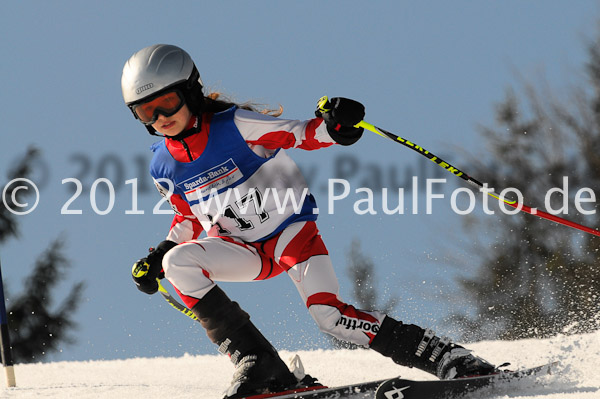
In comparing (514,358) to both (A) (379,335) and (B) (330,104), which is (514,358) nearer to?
(A) (379,335)

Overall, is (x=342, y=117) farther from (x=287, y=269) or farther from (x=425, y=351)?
(x=425, y=351)

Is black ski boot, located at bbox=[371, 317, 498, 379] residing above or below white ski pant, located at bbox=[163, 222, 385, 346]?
below

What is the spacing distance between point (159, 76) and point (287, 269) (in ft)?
4.24

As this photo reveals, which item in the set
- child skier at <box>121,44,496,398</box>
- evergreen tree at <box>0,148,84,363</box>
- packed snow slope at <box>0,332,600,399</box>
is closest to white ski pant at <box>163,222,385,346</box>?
child skier at <box>121,44,496,398</box>

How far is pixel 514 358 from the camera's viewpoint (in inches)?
212

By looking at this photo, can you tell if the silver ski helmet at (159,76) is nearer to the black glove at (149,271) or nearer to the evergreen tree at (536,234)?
the black glove at (149,271)

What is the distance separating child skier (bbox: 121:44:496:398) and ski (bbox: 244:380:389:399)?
0.36 ft

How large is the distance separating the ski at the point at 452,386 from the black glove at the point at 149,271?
4.91 ft

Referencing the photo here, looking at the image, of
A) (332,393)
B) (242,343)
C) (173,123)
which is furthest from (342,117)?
(332,393)

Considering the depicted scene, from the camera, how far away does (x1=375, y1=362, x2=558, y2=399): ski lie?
11.8ft

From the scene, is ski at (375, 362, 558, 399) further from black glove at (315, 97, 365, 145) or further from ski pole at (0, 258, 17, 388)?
ski pole at (0, 258, 17, 388)

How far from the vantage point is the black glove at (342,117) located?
3838 mm

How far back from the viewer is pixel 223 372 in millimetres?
5992

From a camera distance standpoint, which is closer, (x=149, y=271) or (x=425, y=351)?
(x=425, y=351)
